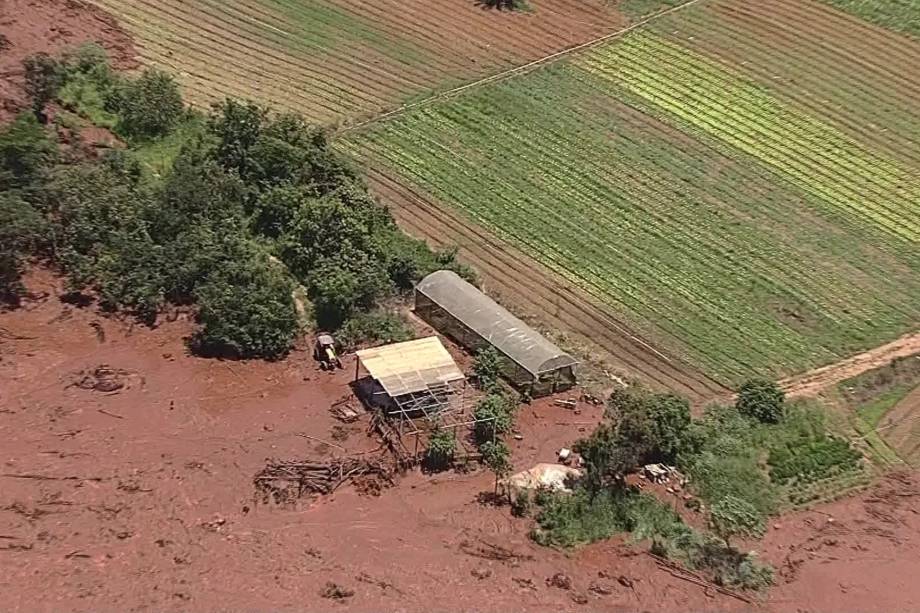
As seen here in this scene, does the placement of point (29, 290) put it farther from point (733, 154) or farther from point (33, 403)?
point (733, 154)

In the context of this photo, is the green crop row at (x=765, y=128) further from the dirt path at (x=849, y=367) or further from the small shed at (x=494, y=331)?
the small shed at (x=494, y=331)

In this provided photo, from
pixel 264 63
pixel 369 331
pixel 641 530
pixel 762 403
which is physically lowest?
pixel 641 530

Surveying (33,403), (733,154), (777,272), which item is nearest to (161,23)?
(33,403)

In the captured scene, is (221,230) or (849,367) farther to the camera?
(221,230)

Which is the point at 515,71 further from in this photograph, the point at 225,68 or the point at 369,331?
the point at 369,331

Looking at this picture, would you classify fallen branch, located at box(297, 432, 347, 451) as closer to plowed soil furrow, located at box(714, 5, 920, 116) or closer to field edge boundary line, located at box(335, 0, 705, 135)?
field edge boundary line, located at box(335, 0, 705, 135)

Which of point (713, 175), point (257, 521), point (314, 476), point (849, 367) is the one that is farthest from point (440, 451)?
point (713, 175)

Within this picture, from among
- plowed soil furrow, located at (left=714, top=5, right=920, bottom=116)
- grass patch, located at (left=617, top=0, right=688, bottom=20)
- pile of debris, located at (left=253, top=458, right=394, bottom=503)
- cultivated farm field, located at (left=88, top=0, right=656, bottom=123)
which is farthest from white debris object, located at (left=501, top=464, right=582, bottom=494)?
grass patch, located at (left=617, top=0, right=688, bottom=20)
